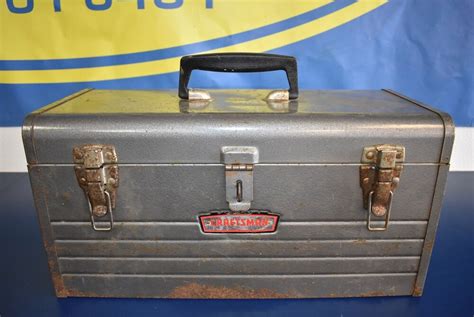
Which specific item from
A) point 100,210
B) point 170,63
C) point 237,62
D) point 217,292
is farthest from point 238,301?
point 170,63

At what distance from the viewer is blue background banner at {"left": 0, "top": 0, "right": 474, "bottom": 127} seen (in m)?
0.93

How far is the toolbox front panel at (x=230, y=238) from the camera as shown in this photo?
1.83ft

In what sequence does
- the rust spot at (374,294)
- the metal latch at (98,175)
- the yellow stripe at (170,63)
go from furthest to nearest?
1. the yellow stripe at (170,63)
2. the rust spot at (374,294)
3. the metal latch at (98,175)

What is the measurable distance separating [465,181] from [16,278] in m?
1.15

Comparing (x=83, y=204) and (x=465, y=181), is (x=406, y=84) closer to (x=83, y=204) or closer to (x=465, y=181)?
(x=465, y=181)

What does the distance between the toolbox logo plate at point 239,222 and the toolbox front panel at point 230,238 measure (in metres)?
0.01

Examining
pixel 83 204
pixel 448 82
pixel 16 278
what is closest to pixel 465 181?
pixel 448 82

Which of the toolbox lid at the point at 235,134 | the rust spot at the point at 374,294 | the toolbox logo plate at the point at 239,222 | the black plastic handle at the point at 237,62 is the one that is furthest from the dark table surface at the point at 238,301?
the black plastic handle at the point at 237,62

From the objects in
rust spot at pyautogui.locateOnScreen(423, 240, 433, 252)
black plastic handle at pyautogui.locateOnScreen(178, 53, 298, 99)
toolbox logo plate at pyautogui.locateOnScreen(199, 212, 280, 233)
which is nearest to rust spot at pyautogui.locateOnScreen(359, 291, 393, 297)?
rust spot at pyautogui.locateOnScreen(423, 240, 433, 252)

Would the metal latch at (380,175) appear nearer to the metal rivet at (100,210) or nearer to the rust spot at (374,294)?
the rust spot at (374,294)

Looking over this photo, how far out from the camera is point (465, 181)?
101cm

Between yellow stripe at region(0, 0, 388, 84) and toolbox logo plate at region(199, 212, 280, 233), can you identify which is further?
yellow stripe at region(0, 0, 388, 84)

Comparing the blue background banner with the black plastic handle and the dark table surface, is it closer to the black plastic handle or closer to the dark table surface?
the black plastic handle

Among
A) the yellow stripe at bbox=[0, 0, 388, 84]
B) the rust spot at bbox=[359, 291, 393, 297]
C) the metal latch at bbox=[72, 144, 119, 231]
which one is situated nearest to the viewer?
the metal latch at bbox=[72, 144, 119, 231]
